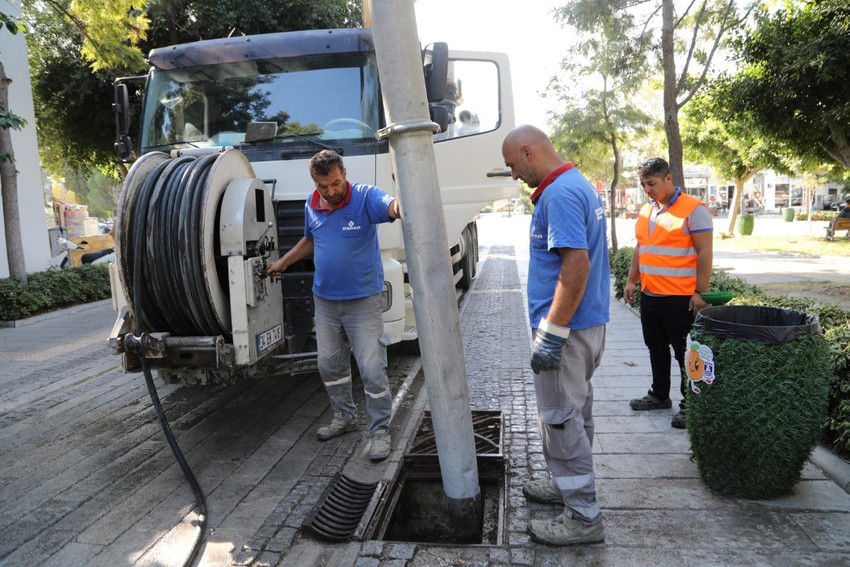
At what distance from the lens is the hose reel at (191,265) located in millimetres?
3924

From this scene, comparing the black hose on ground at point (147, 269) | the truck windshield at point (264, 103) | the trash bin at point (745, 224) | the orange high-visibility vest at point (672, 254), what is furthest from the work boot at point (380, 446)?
the trash bin at point (745, 224)

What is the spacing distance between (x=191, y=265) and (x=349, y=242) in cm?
99

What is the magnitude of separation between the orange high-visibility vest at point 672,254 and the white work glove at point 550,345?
5.94 feet

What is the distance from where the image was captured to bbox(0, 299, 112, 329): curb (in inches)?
378

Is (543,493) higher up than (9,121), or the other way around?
(9,121)

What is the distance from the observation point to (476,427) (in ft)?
15.3

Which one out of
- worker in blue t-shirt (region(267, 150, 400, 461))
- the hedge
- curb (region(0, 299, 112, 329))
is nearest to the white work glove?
worker in blue t-shirt (region(267, 150, 400, 461))

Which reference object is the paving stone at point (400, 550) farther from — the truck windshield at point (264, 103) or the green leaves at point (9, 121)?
the green leaves at point (9, 121)

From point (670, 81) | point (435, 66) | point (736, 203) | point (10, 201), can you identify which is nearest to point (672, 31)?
point (670, 81)

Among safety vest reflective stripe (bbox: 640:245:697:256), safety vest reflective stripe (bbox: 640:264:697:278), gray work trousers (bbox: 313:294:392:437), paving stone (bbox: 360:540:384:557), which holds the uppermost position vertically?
safety vest reflective stripe (bbox: 640:245:697:256)

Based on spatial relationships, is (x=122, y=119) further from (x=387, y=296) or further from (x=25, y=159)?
(x=25, y=159)

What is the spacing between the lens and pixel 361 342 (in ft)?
14.1

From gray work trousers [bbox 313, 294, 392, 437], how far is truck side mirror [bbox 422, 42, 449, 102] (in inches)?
68.3

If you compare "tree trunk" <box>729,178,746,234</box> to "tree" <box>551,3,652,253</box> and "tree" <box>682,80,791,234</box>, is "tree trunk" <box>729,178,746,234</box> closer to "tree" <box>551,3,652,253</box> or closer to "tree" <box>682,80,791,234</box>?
"tree" <box>682,80,791,234</box>
